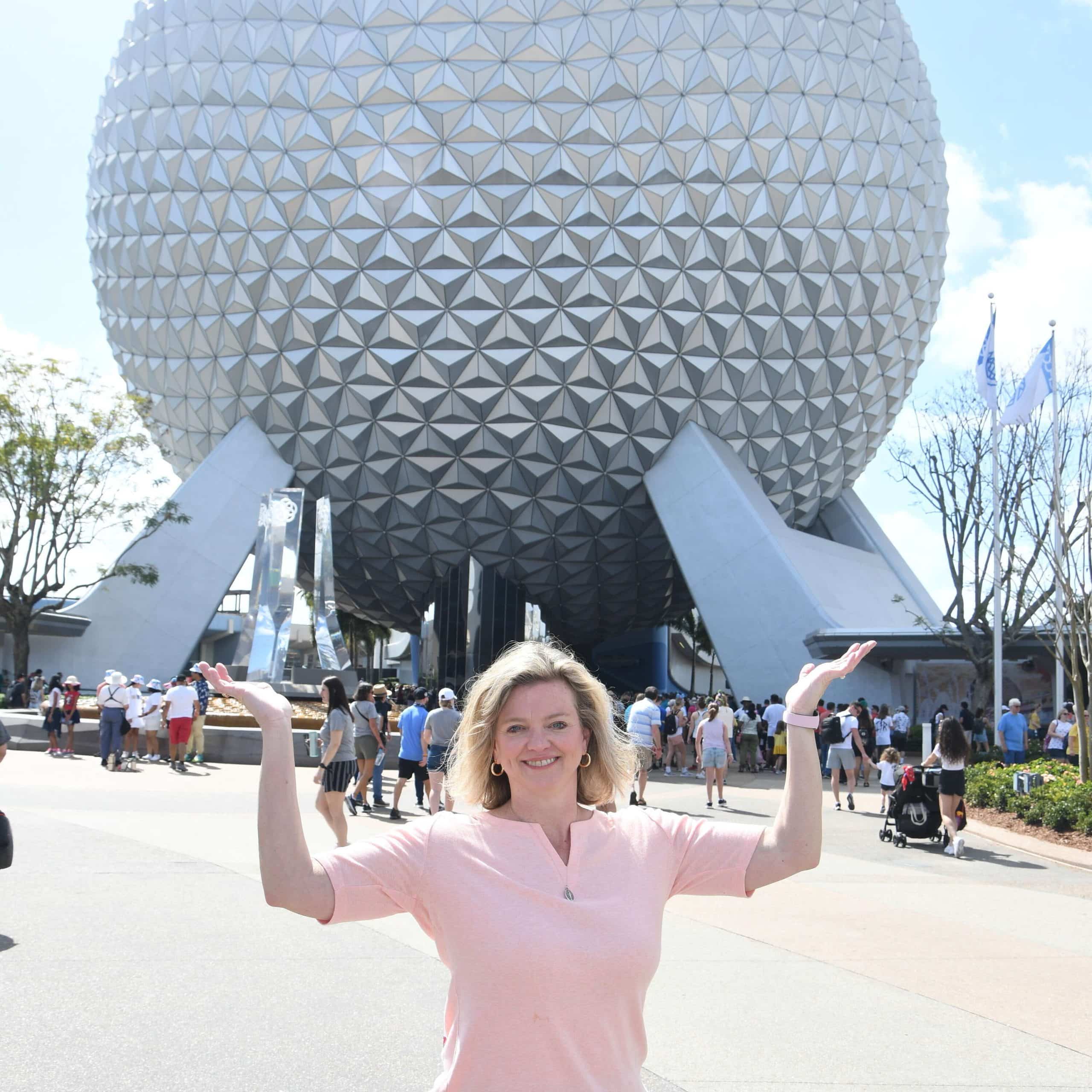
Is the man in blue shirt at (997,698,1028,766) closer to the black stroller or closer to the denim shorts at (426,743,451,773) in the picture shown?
the black stroller

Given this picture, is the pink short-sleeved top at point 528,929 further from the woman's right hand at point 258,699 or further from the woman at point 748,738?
the woman at point 748,738

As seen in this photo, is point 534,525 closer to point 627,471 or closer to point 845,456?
point 627,471

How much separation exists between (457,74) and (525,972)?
87.4 ft

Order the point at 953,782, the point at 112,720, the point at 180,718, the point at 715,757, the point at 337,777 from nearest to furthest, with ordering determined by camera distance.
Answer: the point at 337,777 < the point at 953,782 < the point at 715,757 < the point at 112,720 < the point at 180,718

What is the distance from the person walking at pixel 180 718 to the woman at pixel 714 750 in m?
7.82

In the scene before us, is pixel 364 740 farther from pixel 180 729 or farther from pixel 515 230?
pixel 515 230

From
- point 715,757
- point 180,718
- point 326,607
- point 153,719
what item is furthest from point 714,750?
point 326,607

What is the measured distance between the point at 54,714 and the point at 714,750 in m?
11.0

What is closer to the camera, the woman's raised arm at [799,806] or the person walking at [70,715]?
the woman's raised arm at [799,806]

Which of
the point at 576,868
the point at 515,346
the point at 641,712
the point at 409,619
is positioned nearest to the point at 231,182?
the point at 515,346

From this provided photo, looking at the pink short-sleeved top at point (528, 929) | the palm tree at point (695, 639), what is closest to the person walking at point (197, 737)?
the pink short-sleeved top at point (528, 929)

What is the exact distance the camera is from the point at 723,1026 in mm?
4910

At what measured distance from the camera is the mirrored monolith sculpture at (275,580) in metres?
23.6

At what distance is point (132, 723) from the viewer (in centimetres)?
1820
